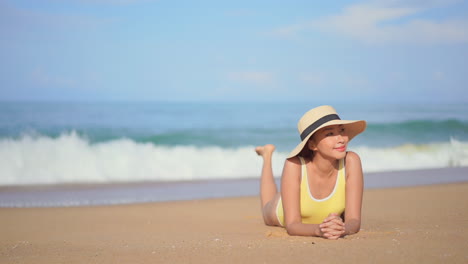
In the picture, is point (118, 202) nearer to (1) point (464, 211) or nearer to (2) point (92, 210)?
(2) point (92, 210)

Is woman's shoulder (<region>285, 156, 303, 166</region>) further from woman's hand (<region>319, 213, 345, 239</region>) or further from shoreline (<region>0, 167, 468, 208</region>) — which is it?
shoreline (<region>0, 167, 468, 208</region>)

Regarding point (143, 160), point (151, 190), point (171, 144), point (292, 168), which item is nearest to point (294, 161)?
point (292, 168)

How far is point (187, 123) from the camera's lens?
993 inches

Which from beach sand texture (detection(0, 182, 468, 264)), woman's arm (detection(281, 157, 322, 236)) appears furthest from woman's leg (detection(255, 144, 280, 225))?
woman's arm (detection(281, 157, 322, 236))

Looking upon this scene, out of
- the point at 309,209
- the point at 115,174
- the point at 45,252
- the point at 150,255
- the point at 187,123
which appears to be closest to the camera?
the point at 150,255

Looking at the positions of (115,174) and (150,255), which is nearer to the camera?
(150,255)

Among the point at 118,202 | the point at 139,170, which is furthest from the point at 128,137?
the point at 118,202

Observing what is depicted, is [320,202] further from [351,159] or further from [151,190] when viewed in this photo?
[151,190]

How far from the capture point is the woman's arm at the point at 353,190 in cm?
518

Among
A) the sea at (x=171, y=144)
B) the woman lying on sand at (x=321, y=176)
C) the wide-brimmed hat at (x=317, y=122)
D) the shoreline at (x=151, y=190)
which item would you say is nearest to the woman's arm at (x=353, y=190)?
the woman lying on sand at (x=321, y=176)

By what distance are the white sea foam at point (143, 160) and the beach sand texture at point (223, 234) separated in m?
5.59

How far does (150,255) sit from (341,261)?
134 centimetres

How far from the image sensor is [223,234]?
226 inches

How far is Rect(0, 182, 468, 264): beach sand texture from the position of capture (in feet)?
13.4
